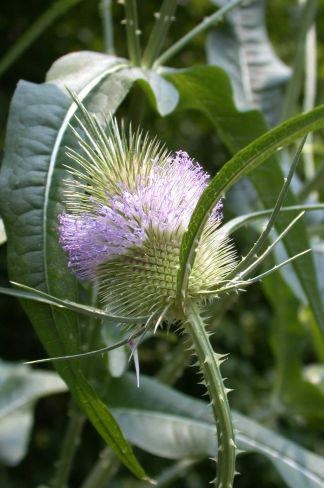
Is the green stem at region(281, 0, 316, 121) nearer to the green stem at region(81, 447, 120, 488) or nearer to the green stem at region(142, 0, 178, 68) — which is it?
the green stem at region(142, 0, 178, 68)

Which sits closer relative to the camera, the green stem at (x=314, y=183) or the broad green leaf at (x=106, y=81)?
the broad green leaf at (x=106, y=81)

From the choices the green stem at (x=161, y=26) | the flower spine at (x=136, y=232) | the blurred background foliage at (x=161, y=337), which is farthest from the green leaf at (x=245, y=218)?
the blurred background foliage at (x=161, y=337)

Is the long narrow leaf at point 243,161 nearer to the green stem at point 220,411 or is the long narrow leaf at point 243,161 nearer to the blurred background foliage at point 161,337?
the green stem at point 220,411

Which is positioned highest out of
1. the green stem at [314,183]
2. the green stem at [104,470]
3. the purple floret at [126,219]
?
the purple floret at [126,219]

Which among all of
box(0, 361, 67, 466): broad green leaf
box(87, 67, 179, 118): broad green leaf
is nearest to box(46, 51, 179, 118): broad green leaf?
box(87, 67, 179, 118): broad green leaf

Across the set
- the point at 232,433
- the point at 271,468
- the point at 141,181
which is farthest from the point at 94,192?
the point at 271,468
